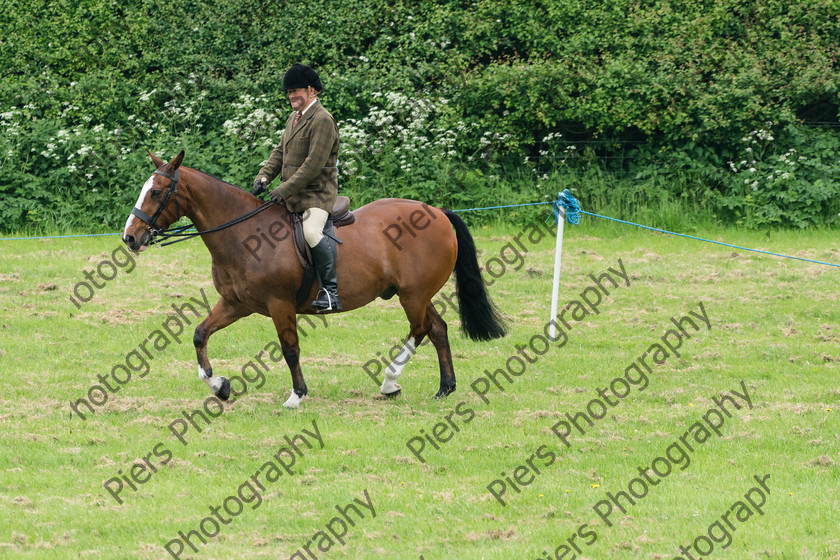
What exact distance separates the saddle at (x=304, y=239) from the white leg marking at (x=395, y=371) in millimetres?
967

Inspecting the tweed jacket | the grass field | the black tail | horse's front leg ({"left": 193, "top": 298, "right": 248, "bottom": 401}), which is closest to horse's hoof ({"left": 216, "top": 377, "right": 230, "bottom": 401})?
horse's front leg ({"left": 193, "top": 298, "right": 248, "bottom": 401})

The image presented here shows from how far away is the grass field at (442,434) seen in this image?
6379 mm

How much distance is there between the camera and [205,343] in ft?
29.8

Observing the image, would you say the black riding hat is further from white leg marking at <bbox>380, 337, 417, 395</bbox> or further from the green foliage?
the green foliage

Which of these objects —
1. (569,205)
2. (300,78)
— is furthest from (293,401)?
(569,205)

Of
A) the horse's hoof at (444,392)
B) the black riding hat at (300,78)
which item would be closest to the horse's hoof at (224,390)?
the horse's hoof at (444,392)

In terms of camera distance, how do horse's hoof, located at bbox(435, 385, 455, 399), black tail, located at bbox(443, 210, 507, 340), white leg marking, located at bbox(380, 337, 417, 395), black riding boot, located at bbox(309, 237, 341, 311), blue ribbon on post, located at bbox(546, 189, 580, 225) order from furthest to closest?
blue ribbon on post, located at bbox(546, 189, 580, 225) < black tail, located at bbox(443, 210, 507, 340) < horse's hoof, located at bbox(435, 385, 455, 399) < white leg marking, located at bbox(380, 337, 417, 395) < black riding boot, located at bbox(309, 237, 341, 311)

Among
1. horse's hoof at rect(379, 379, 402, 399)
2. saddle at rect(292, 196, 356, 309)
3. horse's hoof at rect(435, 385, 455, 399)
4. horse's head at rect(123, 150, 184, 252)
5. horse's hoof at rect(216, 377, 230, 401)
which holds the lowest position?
horse's hoof at rect(435, 385, 455, 399)

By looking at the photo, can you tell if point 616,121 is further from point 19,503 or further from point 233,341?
point 19,503

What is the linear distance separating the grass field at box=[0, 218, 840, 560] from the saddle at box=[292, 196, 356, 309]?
40.2 inches

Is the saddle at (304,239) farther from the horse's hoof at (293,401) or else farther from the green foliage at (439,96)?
the green foliage at (439,96)

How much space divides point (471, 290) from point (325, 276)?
5.61ft

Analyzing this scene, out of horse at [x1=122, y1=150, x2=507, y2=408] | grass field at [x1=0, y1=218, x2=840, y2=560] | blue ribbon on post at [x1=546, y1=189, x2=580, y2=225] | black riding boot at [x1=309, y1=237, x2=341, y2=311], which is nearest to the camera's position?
grass field at [x1=0, y1=218, x2=840, y2=560]

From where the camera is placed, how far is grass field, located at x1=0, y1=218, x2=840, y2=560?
6379 millimetres
